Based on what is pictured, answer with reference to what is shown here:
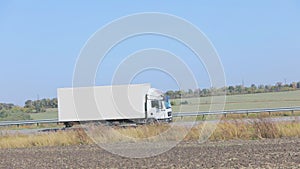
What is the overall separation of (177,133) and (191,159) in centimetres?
825

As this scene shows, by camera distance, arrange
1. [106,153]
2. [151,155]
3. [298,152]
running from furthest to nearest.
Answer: [106,153] → [151,155] → [298,152]

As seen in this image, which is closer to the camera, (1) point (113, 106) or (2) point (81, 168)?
(2) point (81, 168)

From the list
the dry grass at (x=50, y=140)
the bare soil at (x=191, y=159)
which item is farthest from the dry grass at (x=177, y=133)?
the bare soil at (x=191, y=159)

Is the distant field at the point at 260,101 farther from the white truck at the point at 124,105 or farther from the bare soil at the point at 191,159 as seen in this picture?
the bare soil at the point at 191,159

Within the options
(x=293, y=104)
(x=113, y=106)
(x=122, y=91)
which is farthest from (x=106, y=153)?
(x=293, y=104)

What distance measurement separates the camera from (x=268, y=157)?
1645cm

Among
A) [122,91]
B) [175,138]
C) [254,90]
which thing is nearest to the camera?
[175,138]

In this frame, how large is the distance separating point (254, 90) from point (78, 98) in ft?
140

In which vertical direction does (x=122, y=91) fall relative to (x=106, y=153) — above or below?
above

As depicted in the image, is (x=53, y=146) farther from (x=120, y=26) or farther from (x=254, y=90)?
(x=254, y=90)

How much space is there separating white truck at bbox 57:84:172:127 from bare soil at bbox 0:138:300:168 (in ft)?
59.4

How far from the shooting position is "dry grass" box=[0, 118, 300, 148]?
25156mm

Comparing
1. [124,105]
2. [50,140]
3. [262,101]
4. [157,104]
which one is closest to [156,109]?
[157,104]

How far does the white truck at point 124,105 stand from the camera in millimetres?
40625
